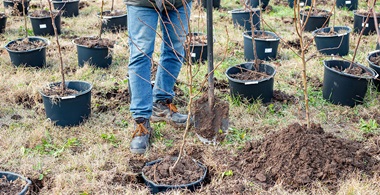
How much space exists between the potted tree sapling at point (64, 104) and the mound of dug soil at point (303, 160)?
133 centimetres

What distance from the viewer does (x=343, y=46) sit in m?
5.02

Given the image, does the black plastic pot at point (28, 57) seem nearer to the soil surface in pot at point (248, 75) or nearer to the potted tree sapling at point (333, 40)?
the soil surface in pot at point (248, 75)

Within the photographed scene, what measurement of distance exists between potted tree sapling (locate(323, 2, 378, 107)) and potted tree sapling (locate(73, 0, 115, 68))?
85.2 inches

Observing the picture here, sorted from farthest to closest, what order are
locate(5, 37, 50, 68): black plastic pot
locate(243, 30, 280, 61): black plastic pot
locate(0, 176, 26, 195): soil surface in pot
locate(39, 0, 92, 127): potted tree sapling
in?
locate(243, 30, 280, 61): black plastic pot < locate(5, 37, 50, 68): black plastic pot < locate(39, 0, 92, 127): potted tree sapling < locate(0, 176, 26, 195): soil surface in pot

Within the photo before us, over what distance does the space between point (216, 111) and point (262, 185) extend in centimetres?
66

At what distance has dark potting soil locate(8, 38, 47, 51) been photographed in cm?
462

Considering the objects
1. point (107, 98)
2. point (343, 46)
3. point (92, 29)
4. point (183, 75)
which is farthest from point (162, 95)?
point (92, 29)

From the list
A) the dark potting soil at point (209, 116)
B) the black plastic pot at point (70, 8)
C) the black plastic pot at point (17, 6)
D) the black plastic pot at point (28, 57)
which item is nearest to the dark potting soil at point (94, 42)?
the black plastic pot at point (28, 57)

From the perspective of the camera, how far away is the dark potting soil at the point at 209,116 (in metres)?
3.11

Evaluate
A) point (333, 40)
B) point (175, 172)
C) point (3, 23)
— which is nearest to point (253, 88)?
point (175, 172)

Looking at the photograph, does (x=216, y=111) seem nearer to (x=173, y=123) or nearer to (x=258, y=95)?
(x=173, y=123)

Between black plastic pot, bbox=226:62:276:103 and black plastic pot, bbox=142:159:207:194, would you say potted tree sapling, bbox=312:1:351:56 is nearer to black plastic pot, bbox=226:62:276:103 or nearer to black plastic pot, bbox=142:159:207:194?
black plastic pot, bbox=226:62:276:103

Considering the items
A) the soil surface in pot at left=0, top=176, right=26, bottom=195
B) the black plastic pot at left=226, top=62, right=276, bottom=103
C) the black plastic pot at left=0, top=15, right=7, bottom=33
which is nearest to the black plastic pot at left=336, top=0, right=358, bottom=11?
the black plastic pot at left=226, top=62, right=276, bottom=103

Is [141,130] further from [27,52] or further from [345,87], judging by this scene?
[27,52]
